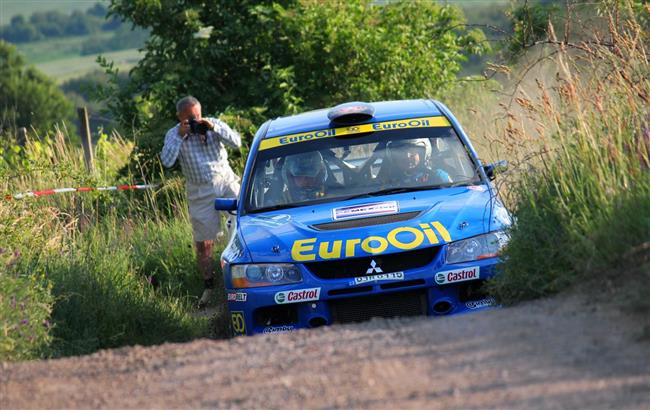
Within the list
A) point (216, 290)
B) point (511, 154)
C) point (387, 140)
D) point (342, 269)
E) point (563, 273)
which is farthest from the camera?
point (216, 290)

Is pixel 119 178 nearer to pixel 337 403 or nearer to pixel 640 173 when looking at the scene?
pixel 640 173

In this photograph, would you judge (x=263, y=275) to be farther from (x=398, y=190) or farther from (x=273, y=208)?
(x=398, y=190)

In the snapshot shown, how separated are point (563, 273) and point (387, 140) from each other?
8.26 ft

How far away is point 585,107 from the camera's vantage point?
7.46 m

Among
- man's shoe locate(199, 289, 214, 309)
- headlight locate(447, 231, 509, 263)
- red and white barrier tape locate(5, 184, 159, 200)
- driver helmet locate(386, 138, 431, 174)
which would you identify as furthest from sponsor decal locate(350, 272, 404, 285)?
red and white barrier tape locate(5, 184, 159, 200)

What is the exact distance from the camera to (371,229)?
7.55 metres

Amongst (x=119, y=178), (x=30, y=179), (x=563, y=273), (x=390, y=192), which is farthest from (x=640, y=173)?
(x=119, y=178)

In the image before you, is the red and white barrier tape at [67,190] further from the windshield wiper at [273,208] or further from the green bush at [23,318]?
the green bush at [23,318]

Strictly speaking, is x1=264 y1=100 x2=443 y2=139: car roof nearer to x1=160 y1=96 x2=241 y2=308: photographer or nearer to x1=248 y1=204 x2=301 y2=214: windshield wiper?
x1=248 y1=204 x2=301 y2=214: windshield wiper

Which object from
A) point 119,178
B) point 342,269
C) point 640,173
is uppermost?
point 640,173

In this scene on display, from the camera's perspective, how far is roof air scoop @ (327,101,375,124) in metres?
8.96

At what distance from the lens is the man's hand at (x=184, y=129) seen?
36.9ft

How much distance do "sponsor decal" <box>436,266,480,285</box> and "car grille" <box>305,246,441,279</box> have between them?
13 centimetres

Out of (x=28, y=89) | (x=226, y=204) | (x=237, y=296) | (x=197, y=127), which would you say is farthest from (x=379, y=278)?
(x=28, y=89)
